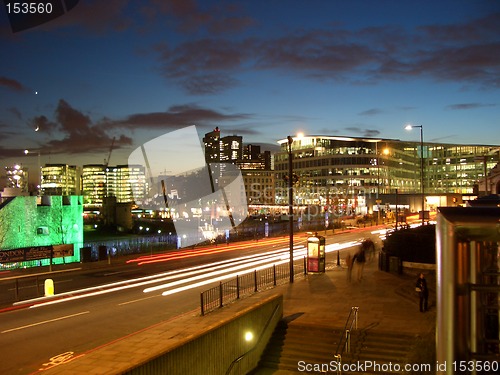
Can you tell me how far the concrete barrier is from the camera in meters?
9.80

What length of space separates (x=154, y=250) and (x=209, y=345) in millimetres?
33142

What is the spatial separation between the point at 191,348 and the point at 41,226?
30660 millimetres

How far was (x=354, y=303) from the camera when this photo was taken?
57.0ft

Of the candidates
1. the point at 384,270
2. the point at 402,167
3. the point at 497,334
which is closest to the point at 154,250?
the point at 384,270

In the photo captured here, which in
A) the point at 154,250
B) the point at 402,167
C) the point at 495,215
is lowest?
the point at 154,250

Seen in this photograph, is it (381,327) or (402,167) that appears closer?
(381,327)

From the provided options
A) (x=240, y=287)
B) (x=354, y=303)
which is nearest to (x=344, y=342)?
(x=354, y=303)

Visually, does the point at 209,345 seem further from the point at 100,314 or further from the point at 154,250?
the point at 154,250

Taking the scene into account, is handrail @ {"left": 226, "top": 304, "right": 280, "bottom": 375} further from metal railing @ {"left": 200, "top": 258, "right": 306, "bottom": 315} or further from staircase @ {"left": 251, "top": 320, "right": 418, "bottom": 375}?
metal railing @ {"left": 200, "top": 258, "right": 306, "bottom": 315}

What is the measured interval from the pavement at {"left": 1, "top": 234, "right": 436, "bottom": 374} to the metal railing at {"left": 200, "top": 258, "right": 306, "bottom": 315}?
0.72 meters

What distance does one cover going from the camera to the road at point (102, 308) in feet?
43.0

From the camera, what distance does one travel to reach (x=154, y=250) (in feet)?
143

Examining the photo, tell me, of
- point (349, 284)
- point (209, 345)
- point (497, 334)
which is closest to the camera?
point (497, 334)

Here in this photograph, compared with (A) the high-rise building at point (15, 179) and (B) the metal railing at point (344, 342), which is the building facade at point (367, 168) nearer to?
(A) the high-rise building at point (15, 179)
